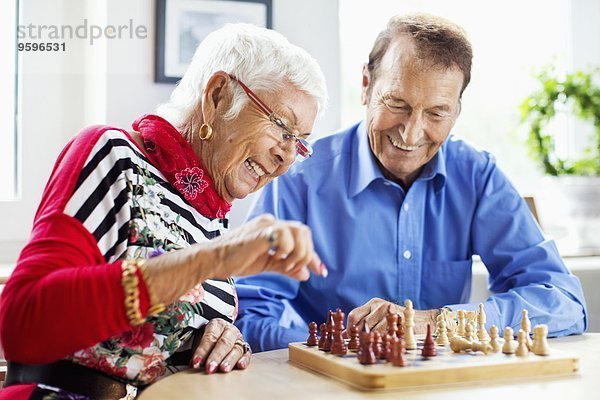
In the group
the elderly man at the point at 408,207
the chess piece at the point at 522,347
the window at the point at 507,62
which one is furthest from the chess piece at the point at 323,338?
the window at the point at 507,62

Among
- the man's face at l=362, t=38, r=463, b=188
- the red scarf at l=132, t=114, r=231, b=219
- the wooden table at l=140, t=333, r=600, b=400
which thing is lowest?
the wooden table at l=140, t=333, r=600, b=400

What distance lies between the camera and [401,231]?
2459 mm

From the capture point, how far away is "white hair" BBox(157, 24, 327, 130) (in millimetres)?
1840

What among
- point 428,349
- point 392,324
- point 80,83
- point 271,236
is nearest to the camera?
point 271,236

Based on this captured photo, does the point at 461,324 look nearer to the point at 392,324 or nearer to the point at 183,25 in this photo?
the point at 392,324

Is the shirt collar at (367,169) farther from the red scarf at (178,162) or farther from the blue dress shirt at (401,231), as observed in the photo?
the red scarf at (178,162)

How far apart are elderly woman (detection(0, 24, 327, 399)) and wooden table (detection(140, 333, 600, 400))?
0.26 feet

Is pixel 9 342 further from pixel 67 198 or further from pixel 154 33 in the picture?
pixel 154 33

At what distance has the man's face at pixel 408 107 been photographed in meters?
2.28

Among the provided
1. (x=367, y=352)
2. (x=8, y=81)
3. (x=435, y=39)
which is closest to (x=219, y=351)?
(x=367, y=352)

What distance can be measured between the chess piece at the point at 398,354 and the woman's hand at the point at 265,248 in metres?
0.25

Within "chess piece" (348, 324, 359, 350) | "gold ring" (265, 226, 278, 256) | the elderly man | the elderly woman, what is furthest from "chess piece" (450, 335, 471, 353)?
the elderly man

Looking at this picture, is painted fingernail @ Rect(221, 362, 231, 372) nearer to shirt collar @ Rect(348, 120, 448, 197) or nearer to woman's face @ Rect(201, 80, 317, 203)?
woman's face @ Rect(201, 80, 317, 203)

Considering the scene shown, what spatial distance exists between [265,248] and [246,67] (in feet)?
2.06
